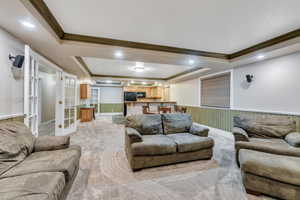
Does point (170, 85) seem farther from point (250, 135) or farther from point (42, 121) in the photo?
point (42, 121)

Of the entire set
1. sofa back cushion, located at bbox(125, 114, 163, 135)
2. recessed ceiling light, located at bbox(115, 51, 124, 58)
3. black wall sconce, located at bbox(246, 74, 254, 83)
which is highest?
recessed ceiling light, located at bbox(115, 51, 124, 58)

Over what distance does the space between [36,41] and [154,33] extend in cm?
214

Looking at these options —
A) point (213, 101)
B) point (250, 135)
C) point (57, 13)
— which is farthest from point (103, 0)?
point (213, 101)

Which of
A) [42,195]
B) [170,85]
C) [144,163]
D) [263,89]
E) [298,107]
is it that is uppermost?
[170,85]

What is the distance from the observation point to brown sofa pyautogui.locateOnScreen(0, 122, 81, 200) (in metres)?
1.07

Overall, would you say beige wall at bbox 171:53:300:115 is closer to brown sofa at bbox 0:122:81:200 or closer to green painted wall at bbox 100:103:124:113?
brown sofa at bbox 0:122:81:200

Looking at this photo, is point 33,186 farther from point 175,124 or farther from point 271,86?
point 271,86

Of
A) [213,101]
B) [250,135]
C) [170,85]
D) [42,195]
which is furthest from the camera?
[170,85]

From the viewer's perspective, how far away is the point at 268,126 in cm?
265

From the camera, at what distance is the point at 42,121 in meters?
6.04

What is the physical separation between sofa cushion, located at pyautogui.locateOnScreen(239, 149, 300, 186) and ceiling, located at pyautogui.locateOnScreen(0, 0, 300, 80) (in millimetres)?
1989

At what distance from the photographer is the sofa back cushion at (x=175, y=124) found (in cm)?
297

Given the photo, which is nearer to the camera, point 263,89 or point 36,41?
point 36,41

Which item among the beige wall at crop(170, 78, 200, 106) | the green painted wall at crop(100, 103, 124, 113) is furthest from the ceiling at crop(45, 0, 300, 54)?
the green painted wall at crop(100, 103, 124, 113)
